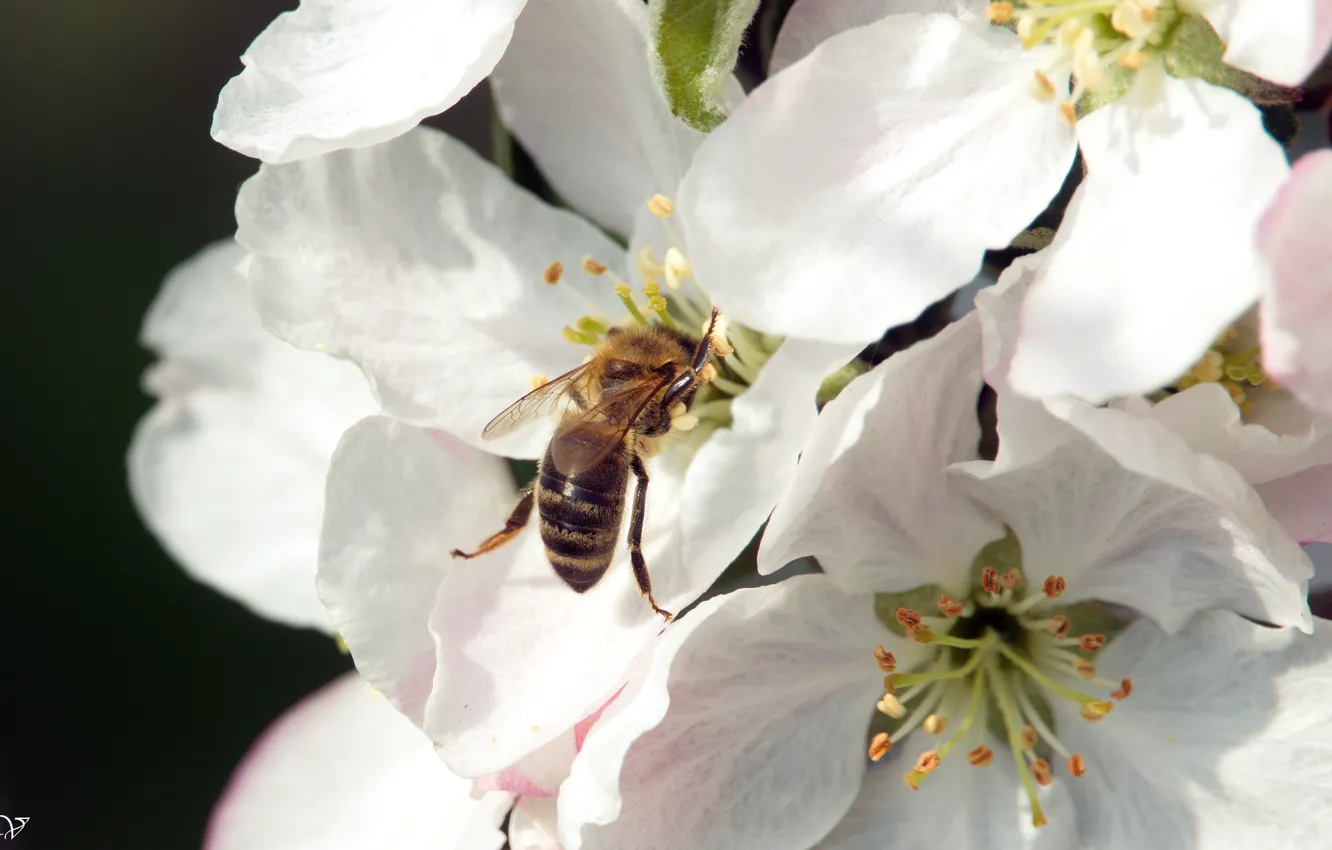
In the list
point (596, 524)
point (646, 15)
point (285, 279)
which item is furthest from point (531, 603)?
point (646, 15)

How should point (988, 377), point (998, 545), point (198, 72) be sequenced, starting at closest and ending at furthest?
1. point (988, 377)
2. point (998, 545)
3. point (198, 72)

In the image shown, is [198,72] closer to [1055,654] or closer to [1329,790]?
[1055,654]

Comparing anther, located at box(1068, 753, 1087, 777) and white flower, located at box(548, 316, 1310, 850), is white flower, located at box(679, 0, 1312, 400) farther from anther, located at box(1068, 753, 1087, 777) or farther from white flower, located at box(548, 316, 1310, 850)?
anther, located at box(1068, 753, 1087, 777)

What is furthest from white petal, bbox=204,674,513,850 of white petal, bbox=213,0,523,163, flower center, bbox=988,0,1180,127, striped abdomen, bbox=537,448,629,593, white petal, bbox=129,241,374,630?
flower center, bbox=988,0,1180,127

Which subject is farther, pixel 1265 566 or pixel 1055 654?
pixel 1055 654

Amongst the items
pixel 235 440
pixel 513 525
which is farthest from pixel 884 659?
pixel 235 440

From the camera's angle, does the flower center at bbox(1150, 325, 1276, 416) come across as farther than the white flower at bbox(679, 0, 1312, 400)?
Yes

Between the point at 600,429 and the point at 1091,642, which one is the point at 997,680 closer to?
the point at 1091,642
